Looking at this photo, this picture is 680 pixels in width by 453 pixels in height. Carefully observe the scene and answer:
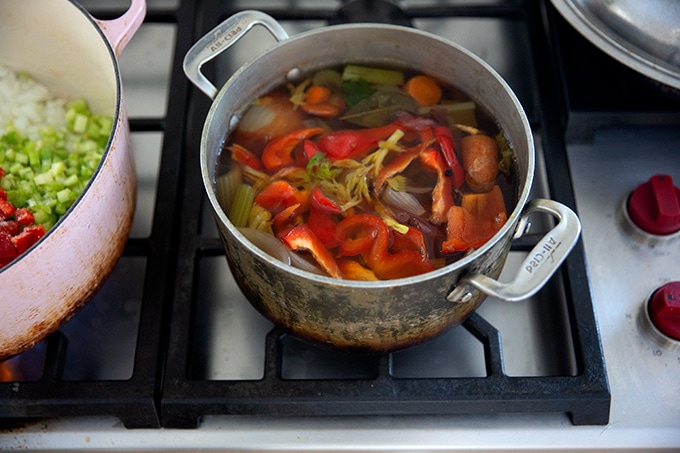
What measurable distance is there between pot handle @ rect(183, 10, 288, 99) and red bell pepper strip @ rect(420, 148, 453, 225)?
0.29 metres

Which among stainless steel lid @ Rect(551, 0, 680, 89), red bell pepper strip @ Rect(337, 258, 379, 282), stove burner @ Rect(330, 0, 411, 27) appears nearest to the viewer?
red bell pepper strip @ Rect(337, 258, 379, 282)

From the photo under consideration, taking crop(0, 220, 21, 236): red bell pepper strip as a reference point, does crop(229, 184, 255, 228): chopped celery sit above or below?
above

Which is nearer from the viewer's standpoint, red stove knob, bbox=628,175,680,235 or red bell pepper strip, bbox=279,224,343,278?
red bell pepper strip, bbox=279,224,343,278

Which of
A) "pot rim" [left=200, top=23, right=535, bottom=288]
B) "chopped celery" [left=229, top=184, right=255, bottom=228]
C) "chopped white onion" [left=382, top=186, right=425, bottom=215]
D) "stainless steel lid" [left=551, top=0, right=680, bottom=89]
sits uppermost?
"stainless steel lid" [left=551, top=0, right=680, bottom=89]

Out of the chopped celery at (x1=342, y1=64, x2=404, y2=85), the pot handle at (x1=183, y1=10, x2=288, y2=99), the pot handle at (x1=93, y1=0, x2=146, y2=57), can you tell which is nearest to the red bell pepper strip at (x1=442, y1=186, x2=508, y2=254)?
the chopped celery at (x1=342, y1=64, x2=404, y2=85)

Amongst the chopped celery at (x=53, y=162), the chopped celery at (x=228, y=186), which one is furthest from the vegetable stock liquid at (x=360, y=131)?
the chopped celery at (x=53, y=162)

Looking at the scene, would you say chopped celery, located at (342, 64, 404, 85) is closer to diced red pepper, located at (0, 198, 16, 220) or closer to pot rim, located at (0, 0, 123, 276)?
pot rim, located at (0, 0, 123, 276)

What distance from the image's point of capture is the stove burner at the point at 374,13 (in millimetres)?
1265

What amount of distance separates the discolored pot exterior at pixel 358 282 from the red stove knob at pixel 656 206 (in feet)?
0.77

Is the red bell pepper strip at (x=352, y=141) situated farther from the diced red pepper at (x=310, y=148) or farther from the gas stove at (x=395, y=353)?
the gas stove at (x=395, y=353)

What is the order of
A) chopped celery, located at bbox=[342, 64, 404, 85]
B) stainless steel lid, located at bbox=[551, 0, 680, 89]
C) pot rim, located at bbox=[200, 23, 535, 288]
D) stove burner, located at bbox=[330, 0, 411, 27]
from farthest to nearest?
stove burner, located at bbox=[330, 0, 411, 27] → chopped celery, located at bbox=[342, 64, 404, 85] → stainless steel lid, located at bbox=[551, 0, 680, 89] → pot rim, located at bbox=[200, 23, 535, 288]

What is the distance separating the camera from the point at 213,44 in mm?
1015

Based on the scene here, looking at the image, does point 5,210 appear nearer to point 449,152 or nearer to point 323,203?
point 323,203

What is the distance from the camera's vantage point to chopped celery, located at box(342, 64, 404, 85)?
1.13m
